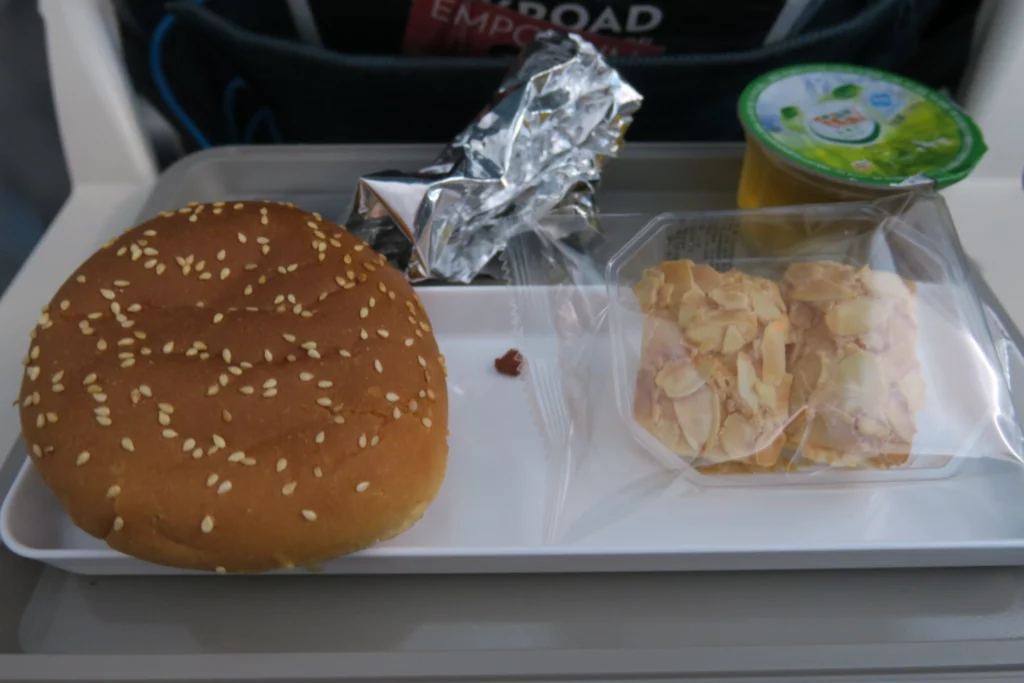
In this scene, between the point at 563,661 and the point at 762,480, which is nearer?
the point at 563,661

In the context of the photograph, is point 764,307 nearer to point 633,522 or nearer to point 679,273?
point 679,273

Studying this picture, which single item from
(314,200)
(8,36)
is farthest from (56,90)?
(314,200)

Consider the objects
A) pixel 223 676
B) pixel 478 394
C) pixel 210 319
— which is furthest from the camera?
pixel 478 394

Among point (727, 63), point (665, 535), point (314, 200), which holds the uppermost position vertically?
point (727, 63)

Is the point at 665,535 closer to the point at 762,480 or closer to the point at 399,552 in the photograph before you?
the point at 762,480

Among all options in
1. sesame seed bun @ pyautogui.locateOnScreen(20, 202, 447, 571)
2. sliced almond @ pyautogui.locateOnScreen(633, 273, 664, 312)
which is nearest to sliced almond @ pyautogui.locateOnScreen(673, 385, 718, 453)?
sliced almond @ pyautogui.locateOnScreen(633, 273, 664, 312)

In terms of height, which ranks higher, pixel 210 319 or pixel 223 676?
pixel 210 319

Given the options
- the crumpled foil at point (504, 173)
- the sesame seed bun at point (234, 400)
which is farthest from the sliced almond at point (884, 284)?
the sesame seed bun at point (234, 400)
